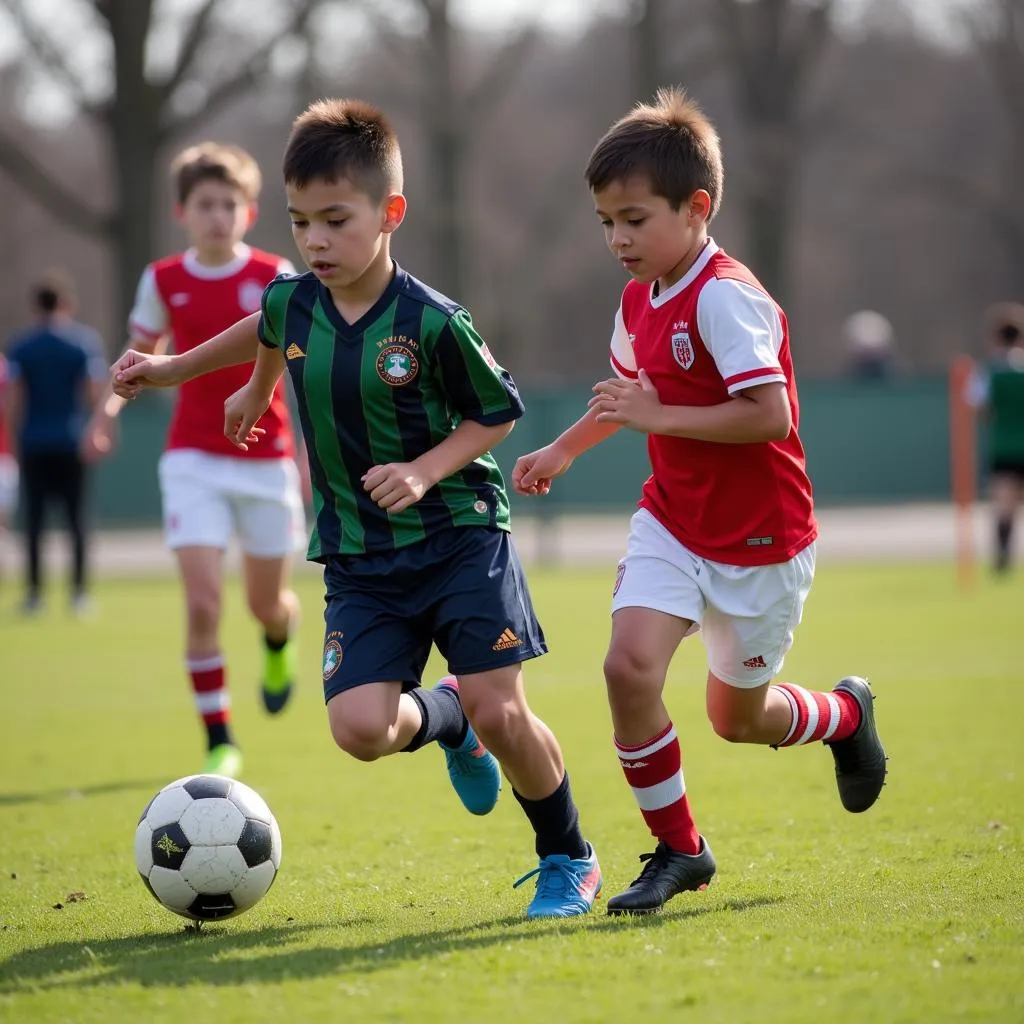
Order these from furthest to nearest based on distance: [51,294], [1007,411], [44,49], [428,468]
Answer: [44,49]
[1007,411]
[51,294]
[428,468]

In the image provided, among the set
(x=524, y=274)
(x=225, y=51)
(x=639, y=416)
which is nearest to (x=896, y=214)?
(x=524, y=274)

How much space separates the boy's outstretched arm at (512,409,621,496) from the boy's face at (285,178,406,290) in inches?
26.9

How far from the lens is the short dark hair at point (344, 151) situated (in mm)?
4023

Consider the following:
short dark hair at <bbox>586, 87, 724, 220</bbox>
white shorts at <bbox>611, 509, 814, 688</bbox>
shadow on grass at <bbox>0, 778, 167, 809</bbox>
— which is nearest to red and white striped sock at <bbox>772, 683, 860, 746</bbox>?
white shorts at <bbox>611, 509, 814, 688</bbox>

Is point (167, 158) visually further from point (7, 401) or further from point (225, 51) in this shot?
point (7, 401)

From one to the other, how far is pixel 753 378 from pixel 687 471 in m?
0.40

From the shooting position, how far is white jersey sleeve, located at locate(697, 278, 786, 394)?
3990 millimetres

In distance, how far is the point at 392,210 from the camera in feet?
13.8

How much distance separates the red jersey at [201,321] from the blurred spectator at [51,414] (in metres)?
6.63

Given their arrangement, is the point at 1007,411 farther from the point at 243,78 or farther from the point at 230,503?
the point at 243,78

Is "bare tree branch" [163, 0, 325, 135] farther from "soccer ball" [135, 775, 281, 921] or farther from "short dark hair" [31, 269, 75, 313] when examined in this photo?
"soccer ball" [135, 775, 281, 921]

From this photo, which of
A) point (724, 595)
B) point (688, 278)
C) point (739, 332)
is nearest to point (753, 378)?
point (739, 332)

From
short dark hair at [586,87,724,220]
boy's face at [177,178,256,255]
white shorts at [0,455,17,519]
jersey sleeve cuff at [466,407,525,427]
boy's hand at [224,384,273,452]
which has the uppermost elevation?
boy's face at [177,178,256,255]

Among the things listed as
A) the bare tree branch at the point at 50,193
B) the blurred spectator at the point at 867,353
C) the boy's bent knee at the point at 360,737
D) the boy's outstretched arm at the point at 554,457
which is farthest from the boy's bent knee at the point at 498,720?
the bare tree branch at the point at 50,193
